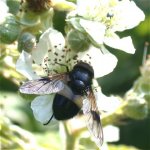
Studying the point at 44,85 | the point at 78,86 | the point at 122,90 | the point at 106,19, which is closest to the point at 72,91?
the point at 78,86

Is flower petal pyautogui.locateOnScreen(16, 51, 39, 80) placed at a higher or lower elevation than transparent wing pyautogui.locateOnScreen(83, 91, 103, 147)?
higher

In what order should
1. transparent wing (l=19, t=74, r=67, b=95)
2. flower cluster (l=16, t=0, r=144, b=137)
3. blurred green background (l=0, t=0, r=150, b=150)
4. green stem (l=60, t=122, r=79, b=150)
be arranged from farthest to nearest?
1. blurred green background (l=0, t=0, r=150, b=150)
2. green stem (l=60, t=122, r=79, b=150)
3. flower cluster (l=16, t=0, r=144, b=137)
4. transparent wing (l=19, t=74, r=67, b=95)

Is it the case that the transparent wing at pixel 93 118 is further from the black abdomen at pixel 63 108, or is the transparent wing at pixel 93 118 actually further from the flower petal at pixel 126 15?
the flower petal at pixel 126 15

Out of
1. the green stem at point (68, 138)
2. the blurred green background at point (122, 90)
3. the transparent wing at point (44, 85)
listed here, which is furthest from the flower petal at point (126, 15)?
the blurred green background at point (122, 90)

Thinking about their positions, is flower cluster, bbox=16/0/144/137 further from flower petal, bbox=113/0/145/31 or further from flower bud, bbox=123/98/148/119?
flower bud, bbox=123/98/148/119

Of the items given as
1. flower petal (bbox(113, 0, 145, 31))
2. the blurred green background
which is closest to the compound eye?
flower petal (bbox(113, 0, 145, 31))

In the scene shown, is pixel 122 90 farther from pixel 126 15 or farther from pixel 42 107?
pixel 42 107

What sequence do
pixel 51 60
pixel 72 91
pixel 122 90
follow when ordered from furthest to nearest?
pixel 122 90 → pixel 51 60 → pixel 72 91
